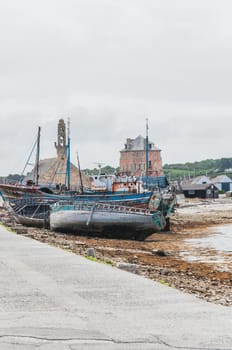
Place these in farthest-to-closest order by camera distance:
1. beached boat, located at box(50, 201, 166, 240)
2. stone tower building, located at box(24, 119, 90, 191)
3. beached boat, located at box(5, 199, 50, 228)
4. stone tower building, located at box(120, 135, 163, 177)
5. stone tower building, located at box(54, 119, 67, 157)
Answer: stone tower building, located at box(120, 135, 163, 177), stone tower building, located at box(54, 119, 67, 157), stone tower building, located at box(24, 119, 90, 191), beached boat, located at box(5, 199, 50, 228), beached boat, located at box(50, 201, 166, 240)

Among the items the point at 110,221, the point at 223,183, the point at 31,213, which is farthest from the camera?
the point at 223,183

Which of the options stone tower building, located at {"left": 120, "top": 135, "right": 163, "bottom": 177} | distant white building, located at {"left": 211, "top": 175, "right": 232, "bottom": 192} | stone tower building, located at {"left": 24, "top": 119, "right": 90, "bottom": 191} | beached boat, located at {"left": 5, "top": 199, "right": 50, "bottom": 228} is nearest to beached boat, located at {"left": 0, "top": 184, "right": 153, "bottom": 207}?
beached boat, located at {"left": 5, "top": 199, "right": 50, "bottom": 228}

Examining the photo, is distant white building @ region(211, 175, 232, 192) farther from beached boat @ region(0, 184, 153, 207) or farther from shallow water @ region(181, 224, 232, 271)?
shallow water @ region(181, 224, 232, 271)

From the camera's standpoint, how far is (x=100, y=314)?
9.60 meters

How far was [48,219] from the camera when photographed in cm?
4344

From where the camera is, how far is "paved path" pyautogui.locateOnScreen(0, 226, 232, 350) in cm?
798

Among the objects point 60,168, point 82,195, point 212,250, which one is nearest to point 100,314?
point 212,250

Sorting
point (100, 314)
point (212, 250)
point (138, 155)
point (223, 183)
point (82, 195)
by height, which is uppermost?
point (138, 155)

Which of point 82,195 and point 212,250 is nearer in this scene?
point 212,250

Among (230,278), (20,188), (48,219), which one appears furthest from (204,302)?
(20,188)

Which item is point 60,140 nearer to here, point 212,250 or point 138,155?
point 138,155

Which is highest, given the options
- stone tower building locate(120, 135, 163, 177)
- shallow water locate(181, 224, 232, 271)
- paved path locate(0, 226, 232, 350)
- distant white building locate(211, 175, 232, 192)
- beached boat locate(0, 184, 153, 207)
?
stone tower building locate(120, 135, 163, 177)

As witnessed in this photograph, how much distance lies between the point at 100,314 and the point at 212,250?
20972 millimetres

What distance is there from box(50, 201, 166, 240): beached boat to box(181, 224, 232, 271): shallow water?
7.26 feet
